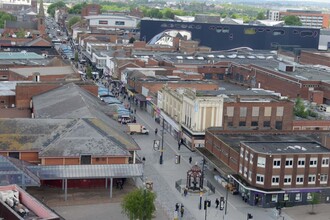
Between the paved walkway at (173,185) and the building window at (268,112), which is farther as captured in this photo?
the building window at (268,112)

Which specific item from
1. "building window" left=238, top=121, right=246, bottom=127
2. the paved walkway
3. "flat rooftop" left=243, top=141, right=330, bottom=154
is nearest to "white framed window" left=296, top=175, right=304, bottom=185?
"flat rooftop" left=243, top=141, right=330, bottom=154

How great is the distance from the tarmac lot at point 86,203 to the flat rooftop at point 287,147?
7.79 m

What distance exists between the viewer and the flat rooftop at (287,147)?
39.1 m

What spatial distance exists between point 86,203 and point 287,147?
1338 cm

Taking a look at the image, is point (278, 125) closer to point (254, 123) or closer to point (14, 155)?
point (254, 123)

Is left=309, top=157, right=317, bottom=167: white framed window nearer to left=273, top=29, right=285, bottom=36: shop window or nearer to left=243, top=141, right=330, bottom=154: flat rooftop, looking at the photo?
left=243, top=141, right=330, bottom=154: flat rooftop

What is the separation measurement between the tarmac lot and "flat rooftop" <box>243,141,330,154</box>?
779cm

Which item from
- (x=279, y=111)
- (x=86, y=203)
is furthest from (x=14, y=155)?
(x=279, y=111)

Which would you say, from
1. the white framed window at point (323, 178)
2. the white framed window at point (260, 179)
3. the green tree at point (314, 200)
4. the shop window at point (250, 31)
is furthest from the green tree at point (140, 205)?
the shop window at point (250, 31)

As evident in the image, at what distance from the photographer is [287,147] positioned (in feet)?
132

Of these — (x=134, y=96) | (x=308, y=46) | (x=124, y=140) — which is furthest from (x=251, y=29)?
(x=124, y=140)

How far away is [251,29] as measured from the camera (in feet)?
392

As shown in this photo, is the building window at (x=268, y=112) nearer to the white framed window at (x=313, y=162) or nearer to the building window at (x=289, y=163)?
the white framed window at (x=313, y=162)

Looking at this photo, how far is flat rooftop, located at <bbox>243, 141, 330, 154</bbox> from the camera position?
39122 mm
